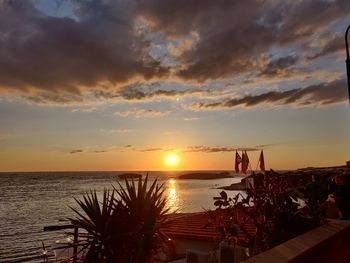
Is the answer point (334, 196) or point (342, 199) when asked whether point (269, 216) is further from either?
point (334, 196)

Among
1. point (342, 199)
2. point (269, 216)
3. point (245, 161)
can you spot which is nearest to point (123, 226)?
point (269, 216)

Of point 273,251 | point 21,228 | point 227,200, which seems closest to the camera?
point 273,251

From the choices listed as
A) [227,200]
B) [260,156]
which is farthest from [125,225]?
[260,156]

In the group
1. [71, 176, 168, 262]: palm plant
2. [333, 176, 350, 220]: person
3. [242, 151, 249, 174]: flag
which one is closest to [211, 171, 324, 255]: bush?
[71, 176, 168, 262]: palm plant

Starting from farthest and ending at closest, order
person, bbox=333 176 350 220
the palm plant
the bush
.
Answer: person, bbox=333 176 350 220
the palm plant
the bush

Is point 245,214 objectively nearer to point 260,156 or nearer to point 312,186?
point 312,186

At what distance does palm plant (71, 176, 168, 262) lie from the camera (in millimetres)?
5281

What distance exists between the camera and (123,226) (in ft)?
17.9

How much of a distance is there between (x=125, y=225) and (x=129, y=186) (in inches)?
27.8

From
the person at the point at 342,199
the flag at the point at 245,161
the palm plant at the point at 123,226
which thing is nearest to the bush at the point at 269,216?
the palm plant at the point at 123,226

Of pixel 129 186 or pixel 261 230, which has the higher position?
pixel 129 186

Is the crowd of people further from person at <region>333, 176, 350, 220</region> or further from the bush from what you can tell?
the bush

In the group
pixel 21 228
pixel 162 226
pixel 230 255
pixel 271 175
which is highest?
pixel 271 175

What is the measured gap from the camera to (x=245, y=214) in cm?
477
